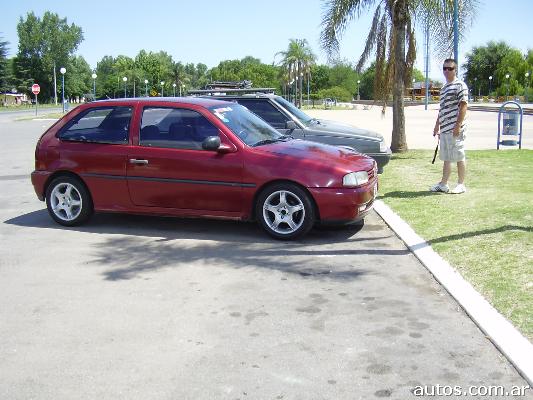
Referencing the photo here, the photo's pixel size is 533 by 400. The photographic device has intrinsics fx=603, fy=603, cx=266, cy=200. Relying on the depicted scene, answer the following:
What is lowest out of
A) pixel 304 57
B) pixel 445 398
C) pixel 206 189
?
pixel 445 398

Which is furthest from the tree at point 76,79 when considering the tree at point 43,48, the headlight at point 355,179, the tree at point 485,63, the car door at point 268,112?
the headlight at point 355,179

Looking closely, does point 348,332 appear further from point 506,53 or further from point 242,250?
point 506,53

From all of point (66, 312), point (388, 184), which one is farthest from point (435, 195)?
point (66, 312)

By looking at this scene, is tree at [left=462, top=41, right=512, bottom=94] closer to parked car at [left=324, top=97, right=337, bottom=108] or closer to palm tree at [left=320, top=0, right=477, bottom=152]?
parked car at [left=324, top=97, right=337, bottom=108]

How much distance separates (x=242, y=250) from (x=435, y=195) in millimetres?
3617

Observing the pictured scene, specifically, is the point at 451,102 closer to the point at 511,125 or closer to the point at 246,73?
the point at 511,125

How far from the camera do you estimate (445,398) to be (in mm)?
3105

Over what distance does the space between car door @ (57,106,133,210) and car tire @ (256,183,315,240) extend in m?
1.69

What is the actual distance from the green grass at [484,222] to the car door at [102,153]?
344 cm

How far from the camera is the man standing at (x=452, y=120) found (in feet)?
27.4

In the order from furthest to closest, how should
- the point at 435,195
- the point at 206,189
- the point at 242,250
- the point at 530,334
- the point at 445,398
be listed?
1. the point at 435,195
2. the point at 206,189
3. the point at 242,250
4. the point at 530,334
5. the point at 445,398

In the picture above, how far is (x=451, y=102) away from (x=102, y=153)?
479 cm

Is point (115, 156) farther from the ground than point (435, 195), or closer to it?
farther from the ground

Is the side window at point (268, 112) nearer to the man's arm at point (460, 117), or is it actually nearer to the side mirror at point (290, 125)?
the side mirror at point (290, 125)
